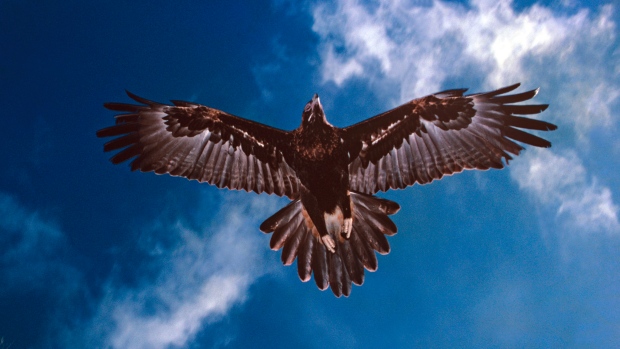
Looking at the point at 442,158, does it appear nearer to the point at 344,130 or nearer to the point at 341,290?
the point at 344,130

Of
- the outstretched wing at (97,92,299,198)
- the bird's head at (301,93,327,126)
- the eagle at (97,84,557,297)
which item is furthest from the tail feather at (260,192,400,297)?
the bird's head at (301,93,327,126)

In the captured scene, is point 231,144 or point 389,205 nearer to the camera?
point 389,205

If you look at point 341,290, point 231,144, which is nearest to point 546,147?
point 341,290

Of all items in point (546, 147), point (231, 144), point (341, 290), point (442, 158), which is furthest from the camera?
point (231, 144)

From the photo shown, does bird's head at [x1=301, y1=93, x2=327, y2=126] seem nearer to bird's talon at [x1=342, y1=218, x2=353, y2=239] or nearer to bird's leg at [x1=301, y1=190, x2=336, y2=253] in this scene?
bird's leg at [x1=301, y1=190, x2=336, y2=253]

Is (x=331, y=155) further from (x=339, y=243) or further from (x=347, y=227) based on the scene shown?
(x=339, y=243)

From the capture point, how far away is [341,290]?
611cm

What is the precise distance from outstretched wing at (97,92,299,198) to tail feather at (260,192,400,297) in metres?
0.64

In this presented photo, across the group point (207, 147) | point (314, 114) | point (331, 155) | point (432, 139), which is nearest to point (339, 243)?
point (331, 155)

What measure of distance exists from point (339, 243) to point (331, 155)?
1.29 m

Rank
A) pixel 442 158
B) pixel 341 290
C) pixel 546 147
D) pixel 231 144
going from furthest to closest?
pixel 231 144 → pixel 442 158 → pixel 341 290 → pixel 546 147

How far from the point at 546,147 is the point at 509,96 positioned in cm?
87

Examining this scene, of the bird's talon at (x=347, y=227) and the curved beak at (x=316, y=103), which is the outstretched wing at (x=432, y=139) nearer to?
the curved beak at (x=316, y=103)

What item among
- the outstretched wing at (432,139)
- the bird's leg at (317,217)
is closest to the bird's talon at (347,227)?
the bird's leg at (317,217)
